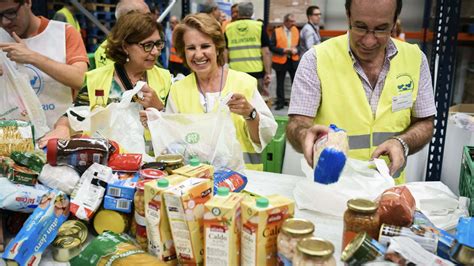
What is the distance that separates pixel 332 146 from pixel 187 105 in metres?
1.24

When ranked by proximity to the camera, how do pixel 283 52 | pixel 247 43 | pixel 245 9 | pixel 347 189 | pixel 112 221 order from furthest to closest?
pixel 283 52
pixel 247 43
pixel 245 9
pixel 347 189
pixel 112 221

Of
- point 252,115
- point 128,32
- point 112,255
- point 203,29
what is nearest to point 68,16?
point 128,32

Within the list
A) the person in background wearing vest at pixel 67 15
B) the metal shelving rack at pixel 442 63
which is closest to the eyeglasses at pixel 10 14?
the metal shelving rack at pixel 442 63

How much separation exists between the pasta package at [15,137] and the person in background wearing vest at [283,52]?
669 cm

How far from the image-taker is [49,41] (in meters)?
2.41

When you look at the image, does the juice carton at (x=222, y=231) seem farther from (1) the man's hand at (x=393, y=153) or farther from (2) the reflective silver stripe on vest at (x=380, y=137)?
(2) the reflective silver stripe on vest at (x=380, y=137)

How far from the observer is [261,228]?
1010 mm

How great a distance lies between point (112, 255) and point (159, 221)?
149 millimetres

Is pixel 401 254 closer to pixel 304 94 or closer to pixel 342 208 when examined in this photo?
pixel 342 208

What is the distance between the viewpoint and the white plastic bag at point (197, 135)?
185 centimetres

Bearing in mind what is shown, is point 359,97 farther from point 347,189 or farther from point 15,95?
point 15,95

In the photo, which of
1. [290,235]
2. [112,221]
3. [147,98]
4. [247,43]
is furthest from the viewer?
[247,43]

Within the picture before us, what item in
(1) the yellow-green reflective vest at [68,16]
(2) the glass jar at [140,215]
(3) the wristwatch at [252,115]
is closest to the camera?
(2) the glass jar at [140,215]

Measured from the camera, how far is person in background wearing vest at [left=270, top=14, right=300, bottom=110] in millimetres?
8258
